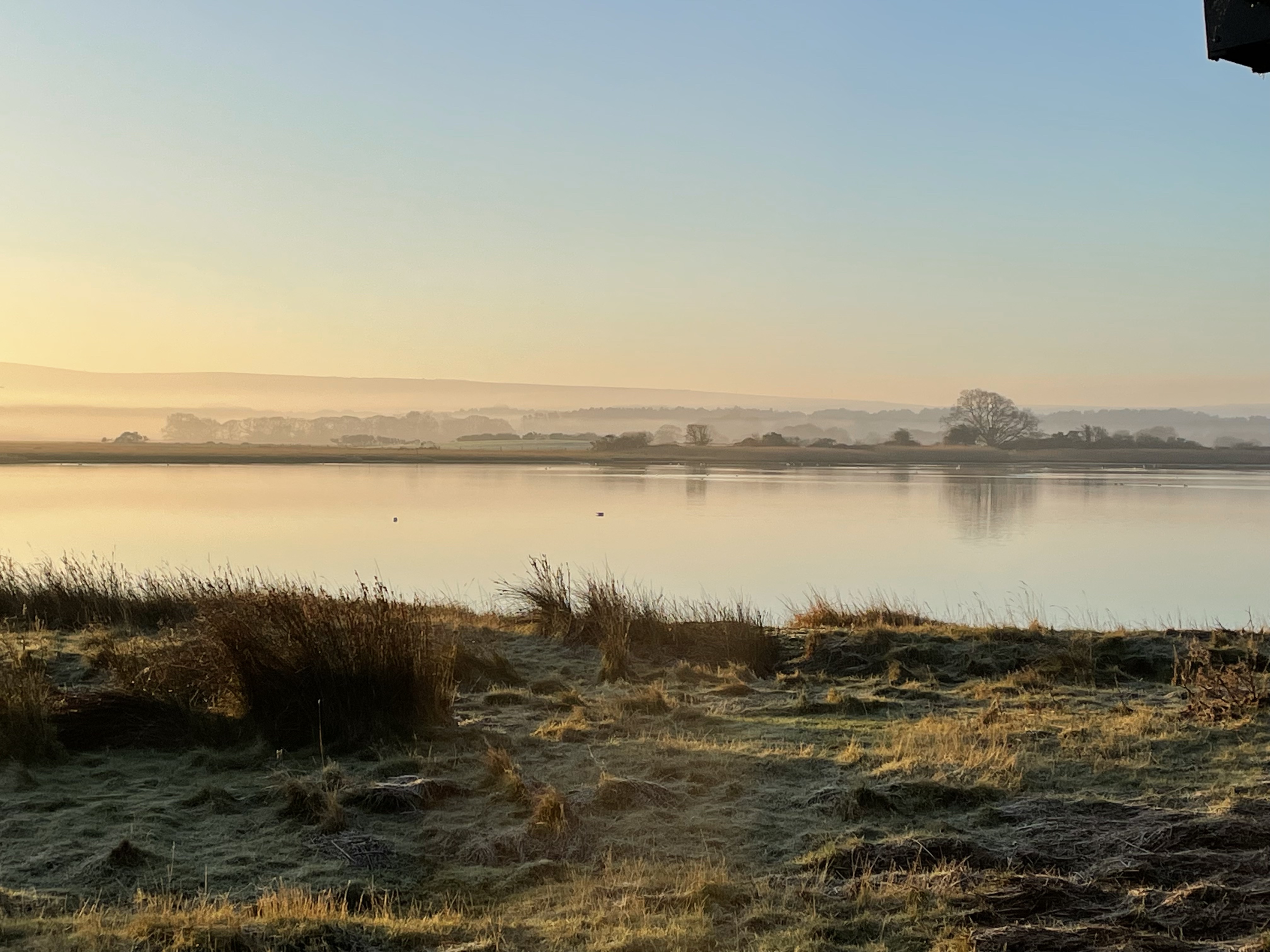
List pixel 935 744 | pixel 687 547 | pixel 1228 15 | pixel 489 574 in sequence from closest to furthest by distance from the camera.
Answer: pixel 1228 15 → pixel 935 744 → pixel 489 574 → pixel 687 547

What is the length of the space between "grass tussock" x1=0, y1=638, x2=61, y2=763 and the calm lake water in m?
9.23

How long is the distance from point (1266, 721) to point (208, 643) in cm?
714

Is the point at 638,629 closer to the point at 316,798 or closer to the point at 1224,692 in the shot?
the point at 1224,692

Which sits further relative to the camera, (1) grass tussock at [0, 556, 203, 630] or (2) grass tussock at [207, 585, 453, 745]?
(1) grass tussock at [0, 556, 203, 630]

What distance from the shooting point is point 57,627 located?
39.1 ft

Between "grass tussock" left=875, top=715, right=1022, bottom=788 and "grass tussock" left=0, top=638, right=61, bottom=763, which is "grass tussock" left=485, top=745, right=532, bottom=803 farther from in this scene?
"grass tussock" left=0, top=638, right=61, bottom=763

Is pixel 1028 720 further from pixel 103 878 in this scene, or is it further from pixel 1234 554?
pixel 1234 554

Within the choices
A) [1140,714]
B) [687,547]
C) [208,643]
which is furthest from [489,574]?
[1140,714]

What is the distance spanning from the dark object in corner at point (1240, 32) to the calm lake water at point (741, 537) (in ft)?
44.8

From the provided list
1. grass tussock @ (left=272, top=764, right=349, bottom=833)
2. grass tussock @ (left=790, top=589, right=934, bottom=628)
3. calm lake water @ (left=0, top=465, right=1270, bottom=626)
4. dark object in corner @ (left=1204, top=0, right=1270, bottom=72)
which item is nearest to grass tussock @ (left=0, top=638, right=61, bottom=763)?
grass tussock @ (left=272, top=764, right=349, bottom=833)

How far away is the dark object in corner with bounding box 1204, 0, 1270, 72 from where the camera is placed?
7.80ft

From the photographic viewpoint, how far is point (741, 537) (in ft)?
91.6

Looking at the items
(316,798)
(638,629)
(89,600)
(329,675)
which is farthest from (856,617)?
(89,600)

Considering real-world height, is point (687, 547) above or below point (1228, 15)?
below
